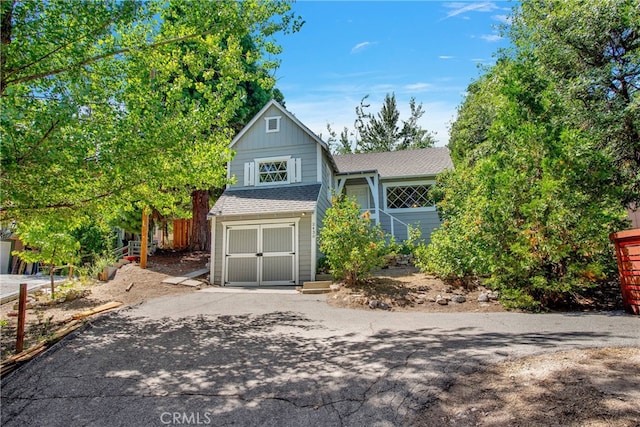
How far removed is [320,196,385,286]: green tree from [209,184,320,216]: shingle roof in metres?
1.98

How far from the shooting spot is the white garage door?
10.8 meters

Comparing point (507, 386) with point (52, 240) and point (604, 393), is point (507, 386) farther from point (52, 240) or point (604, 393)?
point (52, 240)

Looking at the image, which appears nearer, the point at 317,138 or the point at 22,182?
the point at 22,182

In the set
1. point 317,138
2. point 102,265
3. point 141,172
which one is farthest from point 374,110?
point 141,172

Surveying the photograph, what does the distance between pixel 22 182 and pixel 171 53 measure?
352 cm

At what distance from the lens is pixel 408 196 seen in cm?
1509

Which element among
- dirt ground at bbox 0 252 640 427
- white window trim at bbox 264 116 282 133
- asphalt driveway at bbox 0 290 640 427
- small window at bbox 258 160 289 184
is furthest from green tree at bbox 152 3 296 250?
dirt ground at bbox 0 252 640 427

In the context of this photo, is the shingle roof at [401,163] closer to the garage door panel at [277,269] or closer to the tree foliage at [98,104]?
the garage door panel at [277,269]

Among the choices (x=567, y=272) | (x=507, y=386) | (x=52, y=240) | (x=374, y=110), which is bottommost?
(x=507, y=386)

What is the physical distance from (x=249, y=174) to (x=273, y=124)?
6.96 feet

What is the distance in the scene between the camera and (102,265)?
1030 centimetres

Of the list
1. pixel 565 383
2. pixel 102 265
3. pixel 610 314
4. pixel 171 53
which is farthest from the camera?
pixel 102 265

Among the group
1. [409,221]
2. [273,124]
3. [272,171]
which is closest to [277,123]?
[273,124]

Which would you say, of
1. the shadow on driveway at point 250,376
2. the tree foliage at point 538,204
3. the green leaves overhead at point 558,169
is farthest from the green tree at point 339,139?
the shadow on driveway at point 250,376
